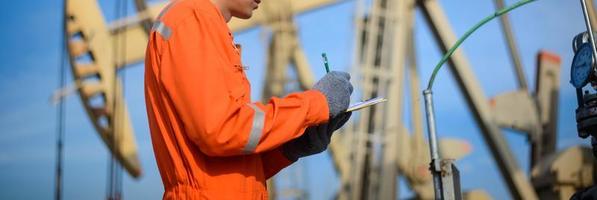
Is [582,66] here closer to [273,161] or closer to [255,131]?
[273,161]

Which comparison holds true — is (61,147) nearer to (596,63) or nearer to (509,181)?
(596,63)

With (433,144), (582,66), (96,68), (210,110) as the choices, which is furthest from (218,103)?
(96,68)

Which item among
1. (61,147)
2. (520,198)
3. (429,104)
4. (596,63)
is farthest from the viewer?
(520,198)

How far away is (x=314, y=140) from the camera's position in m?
1.41

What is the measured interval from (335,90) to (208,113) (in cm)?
27

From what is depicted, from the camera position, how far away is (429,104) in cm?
206

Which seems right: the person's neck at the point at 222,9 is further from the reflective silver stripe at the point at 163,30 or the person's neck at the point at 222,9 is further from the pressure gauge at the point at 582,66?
the pressure gauge at the point at 582,66

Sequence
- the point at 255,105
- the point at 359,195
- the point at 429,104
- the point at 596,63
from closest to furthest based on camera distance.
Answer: the point at 255,105
the point at 596,63
the point at 429,104
the point at 359,195

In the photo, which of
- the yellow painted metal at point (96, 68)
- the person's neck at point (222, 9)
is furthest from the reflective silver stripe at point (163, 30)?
the yellow painted metal at point (96, 68)

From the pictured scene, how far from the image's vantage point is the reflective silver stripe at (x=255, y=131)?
120cm

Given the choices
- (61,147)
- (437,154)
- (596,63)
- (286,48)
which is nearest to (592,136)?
(596,63)

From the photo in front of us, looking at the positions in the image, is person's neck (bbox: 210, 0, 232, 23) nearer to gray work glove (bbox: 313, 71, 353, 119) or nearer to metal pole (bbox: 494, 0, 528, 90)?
gray work glove (bbox: 313, 71, 353, 119)

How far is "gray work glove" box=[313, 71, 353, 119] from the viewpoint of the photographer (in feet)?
4.27

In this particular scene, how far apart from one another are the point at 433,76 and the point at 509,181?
6.44 metres
